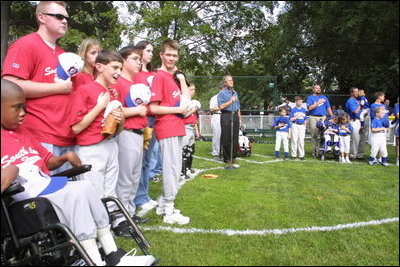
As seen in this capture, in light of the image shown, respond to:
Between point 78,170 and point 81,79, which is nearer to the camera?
point 78,170

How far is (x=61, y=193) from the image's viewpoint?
8.11ft

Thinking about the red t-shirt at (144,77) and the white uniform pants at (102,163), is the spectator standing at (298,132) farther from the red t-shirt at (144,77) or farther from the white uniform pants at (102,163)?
the white uniform pants at (102,163)

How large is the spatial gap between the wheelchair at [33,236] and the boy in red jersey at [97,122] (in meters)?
0.95

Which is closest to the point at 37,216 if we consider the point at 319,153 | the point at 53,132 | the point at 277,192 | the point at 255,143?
the point at 53,132

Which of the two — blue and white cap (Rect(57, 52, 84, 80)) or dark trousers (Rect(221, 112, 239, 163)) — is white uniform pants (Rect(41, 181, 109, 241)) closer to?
blue and white cap (Rect(57, 52, 84, 80))

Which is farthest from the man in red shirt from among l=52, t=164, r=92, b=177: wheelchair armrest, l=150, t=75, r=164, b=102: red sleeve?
l=150, t=75, r=164, b=102: red sleeve

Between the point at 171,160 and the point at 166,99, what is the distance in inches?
25.1

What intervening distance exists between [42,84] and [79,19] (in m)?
1.04

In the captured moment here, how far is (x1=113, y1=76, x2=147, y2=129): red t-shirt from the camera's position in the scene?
3.95 metres

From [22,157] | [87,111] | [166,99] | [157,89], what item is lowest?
[22,157]

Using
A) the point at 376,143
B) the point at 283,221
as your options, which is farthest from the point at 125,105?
the point at 376,143

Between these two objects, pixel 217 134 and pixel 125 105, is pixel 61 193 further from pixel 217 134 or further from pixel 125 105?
pixel 217 134

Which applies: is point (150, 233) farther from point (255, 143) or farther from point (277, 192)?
point (255, 143)

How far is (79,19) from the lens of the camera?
1988 millimetres
